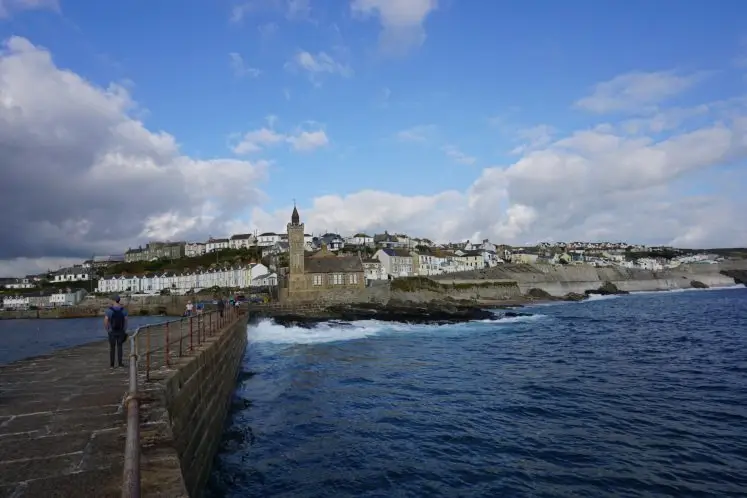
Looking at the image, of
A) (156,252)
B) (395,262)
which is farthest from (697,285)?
(156,252)

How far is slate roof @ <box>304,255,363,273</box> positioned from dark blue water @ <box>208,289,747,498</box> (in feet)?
169

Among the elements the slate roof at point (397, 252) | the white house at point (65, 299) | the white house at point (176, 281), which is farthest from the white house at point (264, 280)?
the white house at point (65, 299)

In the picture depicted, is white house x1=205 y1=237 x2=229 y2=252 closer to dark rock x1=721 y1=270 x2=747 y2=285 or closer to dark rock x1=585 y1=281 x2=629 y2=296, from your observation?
dark rock x1=585 y1=281 x2=629 y2=296

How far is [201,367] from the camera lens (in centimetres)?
1205

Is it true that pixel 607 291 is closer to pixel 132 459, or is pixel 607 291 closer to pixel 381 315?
pixel 381 315

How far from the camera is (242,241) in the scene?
578 ft

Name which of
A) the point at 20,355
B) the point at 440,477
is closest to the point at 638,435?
the point at 440,477

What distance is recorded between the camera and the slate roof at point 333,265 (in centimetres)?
8050

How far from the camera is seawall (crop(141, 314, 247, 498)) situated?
4883 mm

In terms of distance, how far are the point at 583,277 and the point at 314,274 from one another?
8486 cm

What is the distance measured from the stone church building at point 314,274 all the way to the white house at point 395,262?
26.0 meters

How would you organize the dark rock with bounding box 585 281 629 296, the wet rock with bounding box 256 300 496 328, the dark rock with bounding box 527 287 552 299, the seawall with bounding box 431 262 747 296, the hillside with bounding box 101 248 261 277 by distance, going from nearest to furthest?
the wet rock with bounding box 256 300 496 328, the dark rock with bounding box 527 287 552 299, the seawall with bounding box 431 262 747 296, the dark rock with bounding box 585 281 629 296, the hillside with bounding box 101 248 261 277

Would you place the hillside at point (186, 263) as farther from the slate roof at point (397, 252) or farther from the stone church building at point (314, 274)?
the stone church building at point (314, 274)

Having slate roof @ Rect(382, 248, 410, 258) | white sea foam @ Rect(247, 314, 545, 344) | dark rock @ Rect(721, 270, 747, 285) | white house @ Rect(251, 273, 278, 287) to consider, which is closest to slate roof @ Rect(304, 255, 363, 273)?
white sea foam @ Rect(247, 314, 545, 344)
